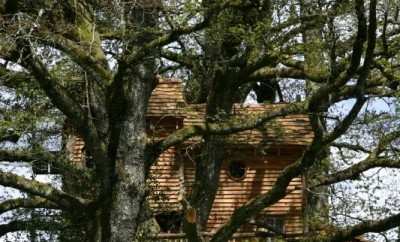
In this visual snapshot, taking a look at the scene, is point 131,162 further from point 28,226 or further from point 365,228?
point 365,228

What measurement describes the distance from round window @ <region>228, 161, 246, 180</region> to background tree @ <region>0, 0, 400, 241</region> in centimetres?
1093

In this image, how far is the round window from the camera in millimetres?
30219

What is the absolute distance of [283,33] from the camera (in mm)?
17188

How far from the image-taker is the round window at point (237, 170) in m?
30.2

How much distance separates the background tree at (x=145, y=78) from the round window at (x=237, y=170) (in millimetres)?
10935

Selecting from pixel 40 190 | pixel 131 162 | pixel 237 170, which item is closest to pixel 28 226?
A: pixel 40 190

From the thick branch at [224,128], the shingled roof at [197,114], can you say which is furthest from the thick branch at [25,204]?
the shingled roof at [197,114]

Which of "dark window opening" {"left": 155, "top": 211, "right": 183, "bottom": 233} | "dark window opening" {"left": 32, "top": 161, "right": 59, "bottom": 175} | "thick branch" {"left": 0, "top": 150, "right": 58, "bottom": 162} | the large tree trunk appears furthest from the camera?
"dark window opening" {"left": 155, "top": 211, "right": 183, "bottom": 233}

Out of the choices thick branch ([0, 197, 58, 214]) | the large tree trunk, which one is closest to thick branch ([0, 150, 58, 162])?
thick branch ([0, 197, 58, 214])

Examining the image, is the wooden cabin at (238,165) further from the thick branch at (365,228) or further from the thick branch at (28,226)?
the thick branch at (365,228)

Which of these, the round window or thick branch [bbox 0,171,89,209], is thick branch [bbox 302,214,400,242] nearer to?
thick branch [bbox 0,171,89,209]

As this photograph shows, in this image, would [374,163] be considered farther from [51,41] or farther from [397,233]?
[51,41]

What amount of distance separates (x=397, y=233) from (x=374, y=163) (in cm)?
228

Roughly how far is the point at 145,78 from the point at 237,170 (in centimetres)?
1384
